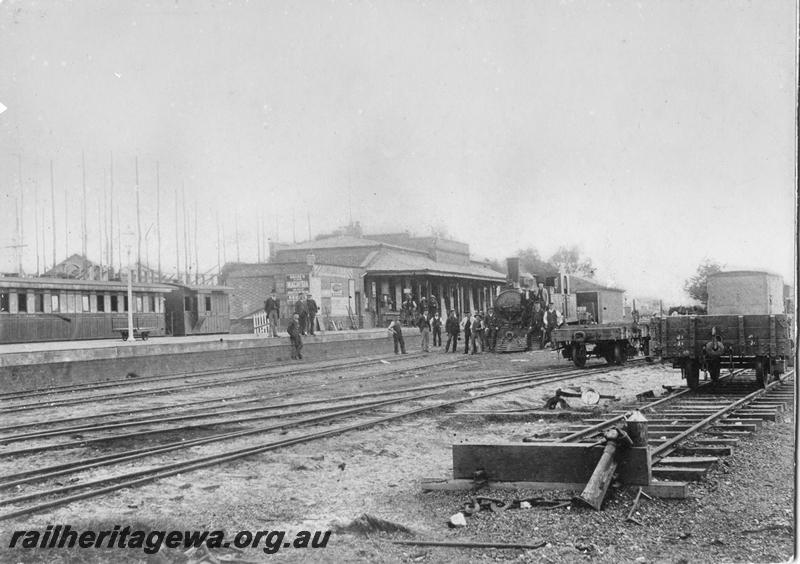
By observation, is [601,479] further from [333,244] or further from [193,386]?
[333,244]

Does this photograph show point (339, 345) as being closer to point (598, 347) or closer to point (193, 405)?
point (598, 347)

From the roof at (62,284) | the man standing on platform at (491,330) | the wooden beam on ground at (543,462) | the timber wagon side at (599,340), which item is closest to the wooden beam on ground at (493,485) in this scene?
the wooden beam on ground at (543,462)

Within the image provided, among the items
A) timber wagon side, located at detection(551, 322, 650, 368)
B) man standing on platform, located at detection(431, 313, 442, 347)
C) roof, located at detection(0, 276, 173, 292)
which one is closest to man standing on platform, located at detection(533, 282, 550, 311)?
man standing on platform, located at detection(431, 313, 442, 347)

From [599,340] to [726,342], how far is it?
6.67 meters

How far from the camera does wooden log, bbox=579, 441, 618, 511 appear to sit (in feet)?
16.9

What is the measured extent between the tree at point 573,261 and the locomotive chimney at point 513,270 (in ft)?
150

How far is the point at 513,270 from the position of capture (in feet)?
89.0

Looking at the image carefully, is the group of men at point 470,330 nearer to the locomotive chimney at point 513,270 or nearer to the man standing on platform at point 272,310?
the locomotive chimney at point 513,270

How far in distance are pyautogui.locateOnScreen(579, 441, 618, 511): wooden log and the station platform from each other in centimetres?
1311

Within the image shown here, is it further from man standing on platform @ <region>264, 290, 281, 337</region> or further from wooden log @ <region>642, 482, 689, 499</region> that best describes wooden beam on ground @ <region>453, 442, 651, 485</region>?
man standing on platform @ <region>264, 290, 281, 337</region>

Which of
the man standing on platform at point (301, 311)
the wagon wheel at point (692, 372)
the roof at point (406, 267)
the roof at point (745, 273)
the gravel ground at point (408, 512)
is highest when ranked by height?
the roof at point (406, 267)

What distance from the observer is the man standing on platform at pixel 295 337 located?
2221 cm

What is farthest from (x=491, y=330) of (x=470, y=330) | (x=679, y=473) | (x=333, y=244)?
(x=333, y=244)

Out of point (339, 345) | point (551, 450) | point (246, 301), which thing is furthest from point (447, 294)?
point (551, 450)
